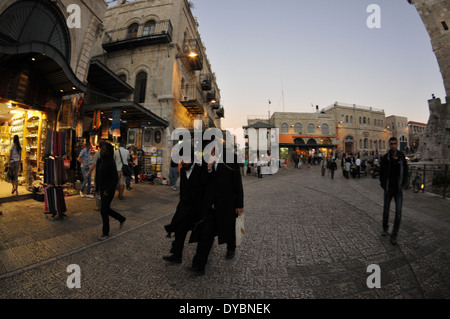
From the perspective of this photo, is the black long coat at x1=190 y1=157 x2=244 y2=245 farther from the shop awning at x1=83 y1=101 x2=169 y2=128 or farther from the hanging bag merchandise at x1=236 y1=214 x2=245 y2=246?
the shop awning at x1=83 y1=101 x2=169 y2=128

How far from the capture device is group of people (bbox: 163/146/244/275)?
8.62ft

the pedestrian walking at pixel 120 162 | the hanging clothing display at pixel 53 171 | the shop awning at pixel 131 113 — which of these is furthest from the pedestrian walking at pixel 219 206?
the shop awning at pixel 131 113

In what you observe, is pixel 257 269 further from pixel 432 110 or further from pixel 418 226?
pixel 432 110

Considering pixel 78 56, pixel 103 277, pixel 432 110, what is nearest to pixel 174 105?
pixel 78 56

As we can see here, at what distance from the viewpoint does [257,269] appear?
8.32 ft

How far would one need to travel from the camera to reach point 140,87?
13383 mm

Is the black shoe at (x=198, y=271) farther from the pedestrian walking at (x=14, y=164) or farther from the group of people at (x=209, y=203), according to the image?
the pedestrian walking at (x=14, y=164)

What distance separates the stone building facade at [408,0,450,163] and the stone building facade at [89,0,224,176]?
1832 cm

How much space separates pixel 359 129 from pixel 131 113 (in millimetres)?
45881

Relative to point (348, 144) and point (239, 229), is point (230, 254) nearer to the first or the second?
point (239, 229)

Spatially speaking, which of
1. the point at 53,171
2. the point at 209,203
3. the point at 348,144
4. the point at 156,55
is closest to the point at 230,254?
the point at 209,203

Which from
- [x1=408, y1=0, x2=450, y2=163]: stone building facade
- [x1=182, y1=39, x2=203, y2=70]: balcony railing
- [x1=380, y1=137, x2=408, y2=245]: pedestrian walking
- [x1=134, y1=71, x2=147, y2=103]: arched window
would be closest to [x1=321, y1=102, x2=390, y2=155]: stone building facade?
[x1=408, y1=0, x2=450, y2=163]: stone building facade

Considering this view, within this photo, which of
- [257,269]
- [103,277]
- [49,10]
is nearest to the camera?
[103,277]

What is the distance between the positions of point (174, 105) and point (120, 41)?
632 centimetres
